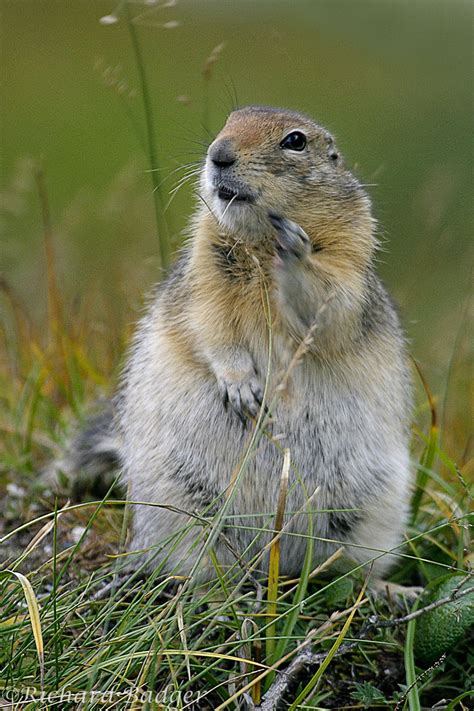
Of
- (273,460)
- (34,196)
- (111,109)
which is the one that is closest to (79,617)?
(273,460)

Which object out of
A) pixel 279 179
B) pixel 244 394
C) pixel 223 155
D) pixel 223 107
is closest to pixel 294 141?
pixel 279 179

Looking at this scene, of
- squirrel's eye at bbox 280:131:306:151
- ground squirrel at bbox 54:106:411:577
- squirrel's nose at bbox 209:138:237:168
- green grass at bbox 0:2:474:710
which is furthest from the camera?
squirrel's eye at bbox 280:131:306:151

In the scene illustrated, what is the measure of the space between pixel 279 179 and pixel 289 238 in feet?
1.02

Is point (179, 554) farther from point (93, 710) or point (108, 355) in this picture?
point (108, 355)

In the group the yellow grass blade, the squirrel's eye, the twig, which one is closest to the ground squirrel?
the squirrel's eye

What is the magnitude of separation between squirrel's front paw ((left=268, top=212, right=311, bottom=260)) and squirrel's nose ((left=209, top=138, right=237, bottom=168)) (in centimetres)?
27

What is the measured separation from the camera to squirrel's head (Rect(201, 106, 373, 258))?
4.05 metres

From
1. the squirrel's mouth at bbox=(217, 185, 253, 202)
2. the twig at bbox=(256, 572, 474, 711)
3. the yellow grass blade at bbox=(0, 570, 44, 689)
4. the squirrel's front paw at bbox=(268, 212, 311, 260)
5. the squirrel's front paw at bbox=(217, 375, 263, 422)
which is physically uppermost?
the squirrel's mouth at bbox=(217, 185, 253, 202)

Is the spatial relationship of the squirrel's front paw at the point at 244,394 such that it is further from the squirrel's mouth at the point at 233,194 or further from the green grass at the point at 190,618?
the squirrel's mouth at the point at 233,194

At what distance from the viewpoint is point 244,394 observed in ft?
13.8

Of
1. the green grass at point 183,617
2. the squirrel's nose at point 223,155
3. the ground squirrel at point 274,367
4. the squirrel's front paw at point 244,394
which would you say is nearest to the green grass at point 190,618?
the green grass at point 183,617

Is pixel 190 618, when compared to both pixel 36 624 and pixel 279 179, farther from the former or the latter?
pixel 279 179

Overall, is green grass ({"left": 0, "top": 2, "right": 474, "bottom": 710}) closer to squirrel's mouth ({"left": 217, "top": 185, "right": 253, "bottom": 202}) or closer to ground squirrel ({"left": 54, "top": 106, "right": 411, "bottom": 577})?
ground squirrel ({"left": 54, "top": 106, "right": 411, "bottom": 577})

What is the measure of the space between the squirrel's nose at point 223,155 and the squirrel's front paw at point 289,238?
27 cm
